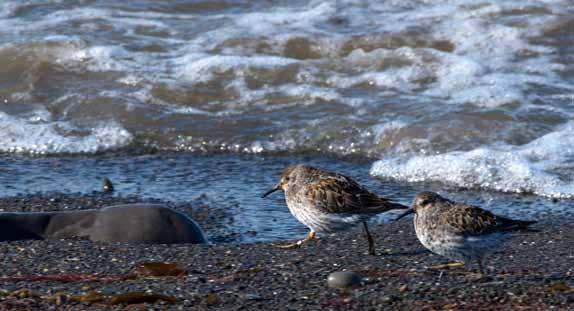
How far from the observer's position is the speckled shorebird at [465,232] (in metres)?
5.09

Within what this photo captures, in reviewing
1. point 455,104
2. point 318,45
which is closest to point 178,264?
point 455,104

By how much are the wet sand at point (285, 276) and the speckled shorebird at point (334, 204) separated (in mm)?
143

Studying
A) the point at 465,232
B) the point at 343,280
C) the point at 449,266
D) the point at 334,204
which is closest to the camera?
the point at 343,280

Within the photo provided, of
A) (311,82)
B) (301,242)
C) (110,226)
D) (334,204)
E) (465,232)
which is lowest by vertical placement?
(311,82)

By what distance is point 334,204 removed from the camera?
19.1 feet

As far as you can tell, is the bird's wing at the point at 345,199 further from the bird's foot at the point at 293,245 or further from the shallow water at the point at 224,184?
the shallow water at the point at 224,184

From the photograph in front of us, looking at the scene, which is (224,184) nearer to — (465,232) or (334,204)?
(334,204)

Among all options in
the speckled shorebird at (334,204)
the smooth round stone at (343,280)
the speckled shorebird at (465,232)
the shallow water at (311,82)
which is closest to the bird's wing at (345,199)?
the speckled shorebird at (334,204)

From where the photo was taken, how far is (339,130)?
29.7ft

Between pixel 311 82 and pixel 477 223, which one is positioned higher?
pixel 477 223

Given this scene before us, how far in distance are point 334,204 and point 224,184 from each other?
2093 millimetres

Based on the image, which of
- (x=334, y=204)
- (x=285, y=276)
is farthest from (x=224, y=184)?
(x=285, y=276)

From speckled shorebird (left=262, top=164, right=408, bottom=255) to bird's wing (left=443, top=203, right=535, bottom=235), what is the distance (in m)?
0.62

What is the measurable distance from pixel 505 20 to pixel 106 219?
668 centimetres
